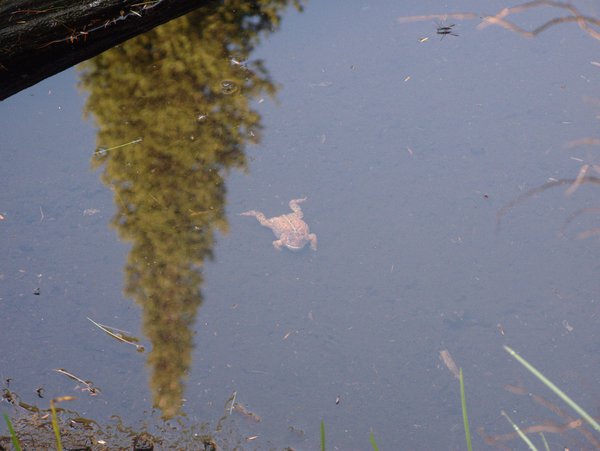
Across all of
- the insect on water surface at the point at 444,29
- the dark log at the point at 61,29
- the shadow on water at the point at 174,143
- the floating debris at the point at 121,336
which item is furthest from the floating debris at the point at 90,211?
the insect on water surface at the point at 444,29

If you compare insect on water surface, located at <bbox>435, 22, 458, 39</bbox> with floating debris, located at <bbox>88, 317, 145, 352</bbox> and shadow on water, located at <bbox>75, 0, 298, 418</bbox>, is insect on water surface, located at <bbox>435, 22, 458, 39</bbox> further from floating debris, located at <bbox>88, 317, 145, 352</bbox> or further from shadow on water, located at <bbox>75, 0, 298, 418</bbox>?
floating debris, located at <bbox>88, 317, 145, 352</bbox>

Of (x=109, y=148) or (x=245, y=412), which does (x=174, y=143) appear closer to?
(x=109, y=148)

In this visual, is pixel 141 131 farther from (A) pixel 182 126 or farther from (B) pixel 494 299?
(B) pixel 494 299

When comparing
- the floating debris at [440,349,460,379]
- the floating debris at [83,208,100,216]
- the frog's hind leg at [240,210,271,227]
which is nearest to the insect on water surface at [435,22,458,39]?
the frog's hind leg at [240,210,271,227]

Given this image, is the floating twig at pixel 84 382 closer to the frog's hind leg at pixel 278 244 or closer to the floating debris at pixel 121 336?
the floating debris at pixel 121 336

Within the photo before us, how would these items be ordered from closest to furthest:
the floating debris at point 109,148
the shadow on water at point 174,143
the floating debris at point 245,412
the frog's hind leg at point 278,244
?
1. the floating debris at point 245,412
2. the shadow on water at point 174,143
3. the frog's hind leg at point 278,244
4. the floating debris at point 109,148

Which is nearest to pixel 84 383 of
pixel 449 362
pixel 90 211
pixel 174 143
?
pixel 90 211

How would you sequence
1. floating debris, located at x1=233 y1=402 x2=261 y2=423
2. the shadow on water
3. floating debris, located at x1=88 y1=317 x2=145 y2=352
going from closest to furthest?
1. floating debris, located at x1=233 y1=402 x2=261 y2=423
2. floating debris, located at x1=88 y1=317 x2=145 y2=352
3. the shadow on water

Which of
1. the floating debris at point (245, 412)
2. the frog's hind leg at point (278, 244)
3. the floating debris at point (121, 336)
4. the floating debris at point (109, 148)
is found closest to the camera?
the floating debris at point (245, 412)
